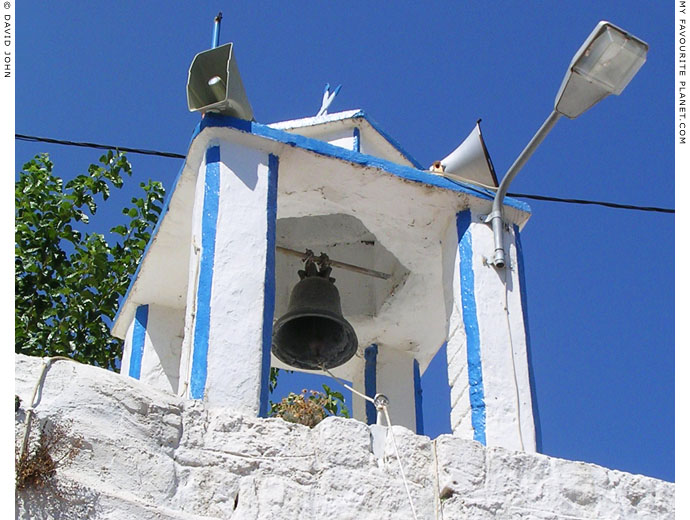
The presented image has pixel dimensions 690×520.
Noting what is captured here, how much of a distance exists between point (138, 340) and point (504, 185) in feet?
6.77

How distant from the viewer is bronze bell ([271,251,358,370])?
6.54 m

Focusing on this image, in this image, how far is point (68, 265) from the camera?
920cm

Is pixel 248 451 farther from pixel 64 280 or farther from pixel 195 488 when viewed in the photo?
pixel 64 280

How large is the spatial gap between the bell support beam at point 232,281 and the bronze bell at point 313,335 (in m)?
0.84

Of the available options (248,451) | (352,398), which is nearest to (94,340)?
(352,398)

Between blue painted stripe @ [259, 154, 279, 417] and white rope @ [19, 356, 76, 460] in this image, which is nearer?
white rope @ [19, 356, 76, 460]

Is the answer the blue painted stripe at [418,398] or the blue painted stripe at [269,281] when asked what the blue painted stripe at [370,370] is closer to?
the blue painted stripe at [418,398]

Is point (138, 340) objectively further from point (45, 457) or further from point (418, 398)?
point (45, 457)

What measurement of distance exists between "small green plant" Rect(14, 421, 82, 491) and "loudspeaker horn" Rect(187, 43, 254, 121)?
2.16 metres

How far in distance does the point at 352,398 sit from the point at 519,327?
4.87ft

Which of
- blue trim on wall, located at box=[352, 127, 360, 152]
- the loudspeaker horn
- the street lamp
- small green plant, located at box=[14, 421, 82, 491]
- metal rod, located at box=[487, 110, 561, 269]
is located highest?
blue trim on wall, located at box=[352, 127, 360, 152]

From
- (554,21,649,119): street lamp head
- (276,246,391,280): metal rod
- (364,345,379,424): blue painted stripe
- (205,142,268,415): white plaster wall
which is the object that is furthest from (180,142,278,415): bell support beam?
(364,345,379,424): blue painted stripe

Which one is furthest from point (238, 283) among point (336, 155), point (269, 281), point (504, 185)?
point (504, 185)

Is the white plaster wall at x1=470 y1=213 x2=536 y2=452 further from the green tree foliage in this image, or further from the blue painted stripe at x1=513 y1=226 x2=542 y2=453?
the green tree foliage
